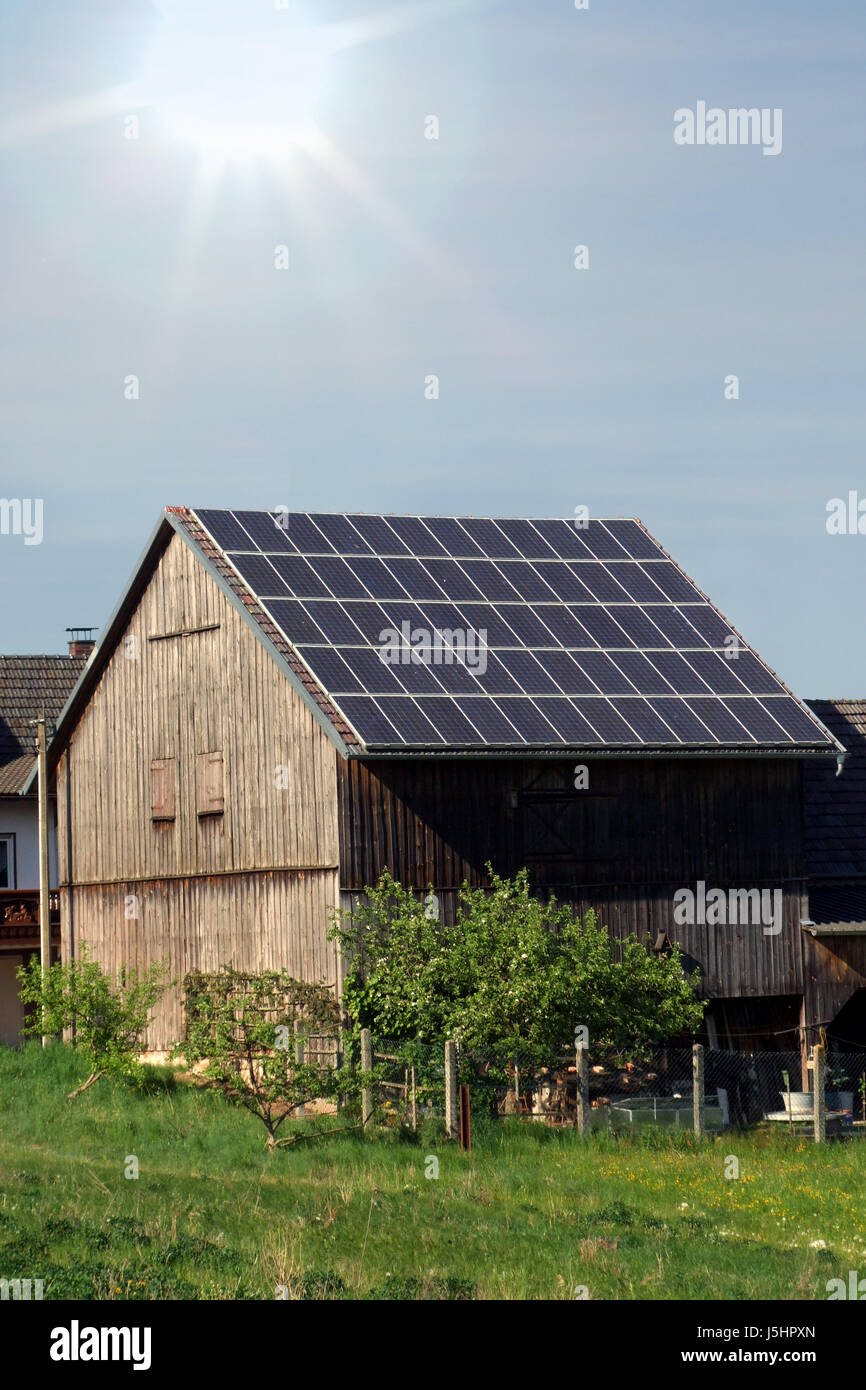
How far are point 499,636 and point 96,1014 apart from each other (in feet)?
32.0

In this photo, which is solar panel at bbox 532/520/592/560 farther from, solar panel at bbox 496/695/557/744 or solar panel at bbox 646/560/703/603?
solar panel at bbox 496/695/557/744

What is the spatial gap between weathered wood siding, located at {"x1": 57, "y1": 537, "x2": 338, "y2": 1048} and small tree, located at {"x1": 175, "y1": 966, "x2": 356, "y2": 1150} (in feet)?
5.63

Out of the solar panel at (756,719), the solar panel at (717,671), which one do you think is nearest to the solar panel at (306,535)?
the solar panel at (717,671)

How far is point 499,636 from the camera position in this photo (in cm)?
Answer: 3294

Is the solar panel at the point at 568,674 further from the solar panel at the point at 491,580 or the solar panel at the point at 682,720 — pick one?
the solar panel at the point at 491,580

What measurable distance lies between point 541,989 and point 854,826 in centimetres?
1226

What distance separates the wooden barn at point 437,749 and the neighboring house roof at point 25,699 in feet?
37.5

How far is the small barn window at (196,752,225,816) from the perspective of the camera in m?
33.2

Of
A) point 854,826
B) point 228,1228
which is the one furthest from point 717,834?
point 228,1228

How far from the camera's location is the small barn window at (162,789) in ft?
114

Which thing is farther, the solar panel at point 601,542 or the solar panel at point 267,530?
the solar panel at point 601,542

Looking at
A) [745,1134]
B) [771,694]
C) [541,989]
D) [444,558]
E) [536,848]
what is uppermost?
[444,558]
